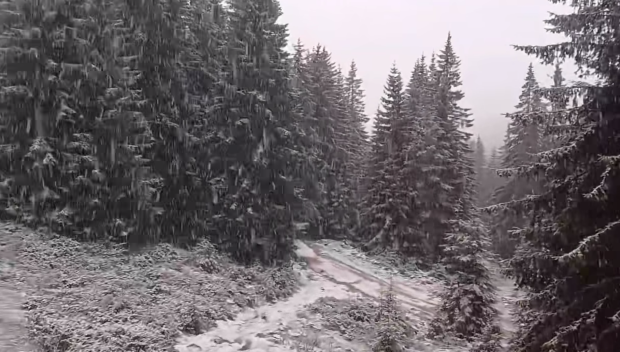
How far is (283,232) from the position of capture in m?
23.6

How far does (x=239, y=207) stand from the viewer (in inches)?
888

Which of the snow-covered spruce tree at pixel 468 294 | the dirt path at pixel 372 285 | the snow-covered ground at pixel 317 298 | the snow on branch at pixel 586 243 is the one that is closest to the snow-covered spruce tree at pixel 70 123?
the snow-covered ground at pixel 317 298

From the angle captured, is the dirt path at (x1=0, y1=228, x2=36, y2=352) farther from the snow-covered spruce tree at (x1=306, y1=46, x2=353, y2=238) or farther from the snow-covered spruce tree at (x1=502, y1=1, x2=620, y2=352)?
the snow-covered spruce tree at (x1=306, y1=46, x2=353, y2=238)

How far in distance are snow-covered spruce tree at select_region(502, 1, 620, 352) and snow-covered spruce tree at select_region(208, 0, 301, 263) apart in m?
14.2

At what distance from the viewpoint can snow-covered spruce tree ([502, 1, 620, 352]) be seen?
29.3 feet

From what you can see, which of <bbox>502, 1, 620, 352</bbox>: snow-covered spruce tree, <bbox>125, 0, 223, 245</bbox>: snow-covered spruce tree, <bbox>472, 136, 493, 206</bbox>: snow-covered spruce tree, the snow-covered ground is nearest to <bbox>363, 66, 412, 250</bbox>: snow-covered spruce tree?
the snow-covered ground

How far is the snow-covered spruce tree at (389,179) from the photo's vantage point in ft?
106

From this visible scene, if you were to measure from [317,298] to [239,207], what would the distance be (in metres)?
6.00

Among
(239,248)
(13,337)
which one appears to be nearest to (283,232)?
(239,248)

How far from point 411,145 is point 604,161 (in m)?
24.1

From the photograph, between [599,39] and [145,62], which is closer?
[599,39]

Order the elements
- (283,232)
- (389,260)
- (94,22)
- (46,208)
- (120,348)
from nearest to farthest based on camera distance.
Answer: (120,348) → (46,208) → (94,22) → (283,232) → (389,260)

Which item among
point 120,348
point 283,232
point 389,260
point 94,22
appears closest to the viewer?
point 120,348

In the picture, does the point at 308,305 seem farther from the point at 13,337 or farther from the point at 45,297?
the point at 13,337
